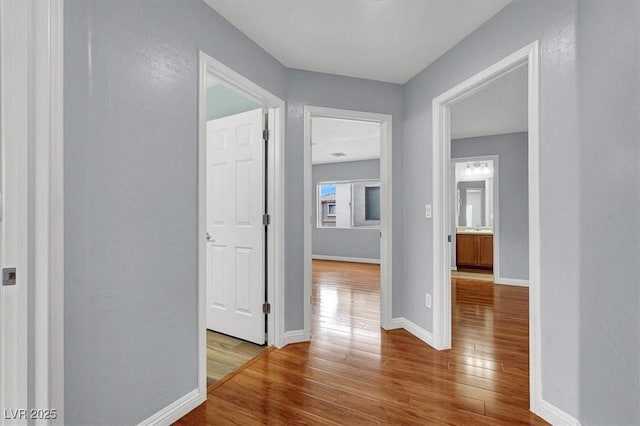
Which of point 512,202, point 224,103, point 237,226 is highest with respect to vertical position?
point 224,103

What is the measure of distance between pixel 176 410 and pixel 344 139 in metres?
4.82

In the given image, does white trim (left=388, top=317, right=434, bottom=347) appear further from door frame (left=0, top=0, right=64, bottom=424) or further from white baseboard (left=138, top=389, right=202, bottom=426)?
door frame (left=0, top=0, right=64, bottom=424)

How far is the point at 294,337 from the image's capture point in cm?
266

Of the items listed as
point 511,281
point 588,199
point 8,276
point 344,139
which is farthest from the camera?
point 344,139

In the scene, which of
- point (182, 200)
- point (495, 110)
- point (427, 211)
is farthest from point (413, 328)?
point (495, 110)

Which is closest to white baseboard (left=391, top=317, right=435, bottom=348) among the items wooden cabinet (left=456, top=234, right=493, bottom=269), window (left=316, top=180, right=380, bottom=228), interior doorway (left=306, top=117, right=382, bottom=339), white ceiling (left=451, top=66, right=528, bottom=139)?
interior doorway (left=306, top=117, right=382, bottom=339)

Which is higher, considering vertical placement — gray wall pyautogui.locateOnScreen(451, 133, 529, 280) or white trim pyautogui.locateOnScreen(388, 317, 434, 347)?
gray wall pyautogui.locateOnScreen(451, 133, 529, 280)

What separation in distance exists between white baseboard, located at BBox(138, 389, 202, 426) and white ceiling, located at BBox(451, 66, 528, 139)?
3.10 metres

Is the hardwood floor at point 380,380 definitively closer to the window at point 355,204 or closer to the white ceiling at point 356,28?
the white ceiling at point 356,28

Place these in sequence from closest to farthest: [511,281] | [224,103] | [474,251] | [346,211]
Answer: [224,103]
[511,281]
[474,251]
[346,211]

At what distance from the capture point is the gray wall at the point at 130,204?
1.21 meters

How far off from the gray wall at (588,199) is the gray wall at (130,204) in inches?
79.9

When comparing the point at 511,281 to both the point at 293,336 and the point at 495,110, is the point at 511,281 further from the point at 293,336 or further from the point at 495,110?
the point at 293,336

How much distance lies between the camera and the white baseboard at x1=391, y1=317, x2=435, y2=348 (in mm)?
2635
